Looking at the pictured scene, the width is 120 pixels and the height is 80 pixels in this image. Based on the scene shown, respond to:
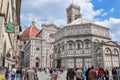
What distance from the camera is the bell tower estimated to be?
77188 millimetres

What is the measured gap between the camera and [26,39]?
3974 inches

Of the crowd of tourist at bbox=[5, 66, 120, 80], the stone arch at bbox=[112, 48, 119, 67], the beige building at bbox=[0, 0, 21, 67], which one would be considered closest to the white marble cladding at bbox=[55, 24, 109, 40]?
the stone arch at bbox=[112, 48, 119, 67]

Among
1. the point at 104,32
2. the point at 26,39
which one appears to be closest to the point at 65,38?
the point at 104,32

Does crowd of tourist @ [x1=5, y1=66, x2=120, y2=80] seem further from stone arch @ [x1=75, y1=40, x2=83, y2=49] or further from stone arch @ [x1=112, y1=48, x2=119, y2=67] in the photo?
stone arch @ [x1=112, y1=48, x2=119, y2=67]

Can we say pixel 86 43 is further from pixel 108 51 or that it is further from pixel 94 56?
pixel 108 51

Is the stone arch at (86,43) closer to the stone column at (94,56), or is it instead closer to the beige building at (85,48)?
the beige building at (85,48)

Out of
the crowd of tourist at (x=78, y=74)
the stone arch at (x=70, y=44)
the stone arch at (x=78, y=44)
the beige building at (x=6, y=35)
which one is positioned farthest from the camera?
the stone arch at (x=70, y=44)

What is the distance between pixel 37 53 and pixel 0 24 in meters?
66.5

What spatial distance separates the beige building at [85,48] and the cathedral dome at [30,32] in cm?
4767

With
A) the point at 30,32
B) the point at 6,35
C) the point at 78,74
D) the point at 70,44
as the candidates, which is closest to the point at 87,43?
the point at 70,44

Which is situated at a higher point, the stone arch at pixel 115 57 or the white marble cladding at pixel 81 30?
the white marble cladding at pixel 81 30

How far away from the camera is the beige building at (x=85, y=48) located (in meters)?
48.3

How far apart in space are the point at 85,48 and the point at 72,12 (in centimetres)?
3025

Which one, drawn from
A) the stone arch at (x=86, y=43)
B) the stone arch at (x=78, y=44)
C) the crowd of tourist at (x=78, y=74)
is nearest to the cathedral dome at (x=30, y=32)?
the stone arch at (x=78, y=44)
